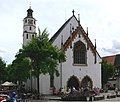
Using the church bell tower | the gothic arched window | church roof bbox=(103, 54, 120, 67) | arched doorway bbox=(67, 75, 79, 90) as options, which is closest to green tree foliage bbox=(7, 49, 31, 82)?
arched doorway bbox=(67, 75, 79, 90)

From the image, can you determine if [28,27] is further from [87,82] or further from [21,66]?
[21,66]

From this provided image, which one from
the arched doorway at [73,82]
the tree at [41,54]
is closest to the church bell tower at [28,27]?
the arched doorway at [73,82]

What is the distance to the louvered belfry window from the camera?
59.9 meters

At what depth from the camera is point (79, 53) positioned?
60.7 meters

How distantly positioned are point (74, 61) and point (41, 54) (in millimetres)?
15382

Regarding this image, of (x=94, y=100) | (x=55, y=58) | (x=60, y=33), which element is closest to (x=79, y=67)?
(x=60, y=33)

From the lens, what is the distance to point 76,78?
5947 cm

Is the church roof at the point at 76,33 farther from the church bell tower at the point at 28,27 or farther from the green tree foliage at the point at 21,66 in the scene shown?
the church bell tower at the point at 28,27

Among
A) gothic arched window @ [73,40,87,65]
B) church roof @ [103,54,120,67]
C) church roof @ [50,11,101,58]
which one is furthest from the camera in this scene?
church roof @ [103,54,120,67]

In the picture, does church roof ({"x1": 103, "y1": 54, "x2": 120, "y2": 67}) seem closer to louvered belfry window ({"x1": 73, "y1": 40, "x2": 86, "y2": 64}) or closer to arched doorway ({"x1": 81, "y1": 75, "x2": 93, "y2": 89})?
arched doorway ({"x1": 81, "y1": 75, "x2": 93, "y2": 89})

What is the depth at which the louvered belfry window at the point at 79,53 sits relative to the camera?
197 ft

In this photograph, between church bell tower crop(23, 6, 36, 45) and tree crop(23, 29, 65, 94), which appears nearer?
tree crop(23, 29, 65, 94)

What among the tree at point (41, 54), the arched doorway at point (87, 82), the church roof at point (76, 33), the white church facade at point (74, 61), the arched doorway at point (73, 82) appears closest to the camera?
the tree at point (41, 54)

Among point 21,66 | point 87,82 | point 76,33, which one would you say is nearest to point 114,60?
point 87,82
